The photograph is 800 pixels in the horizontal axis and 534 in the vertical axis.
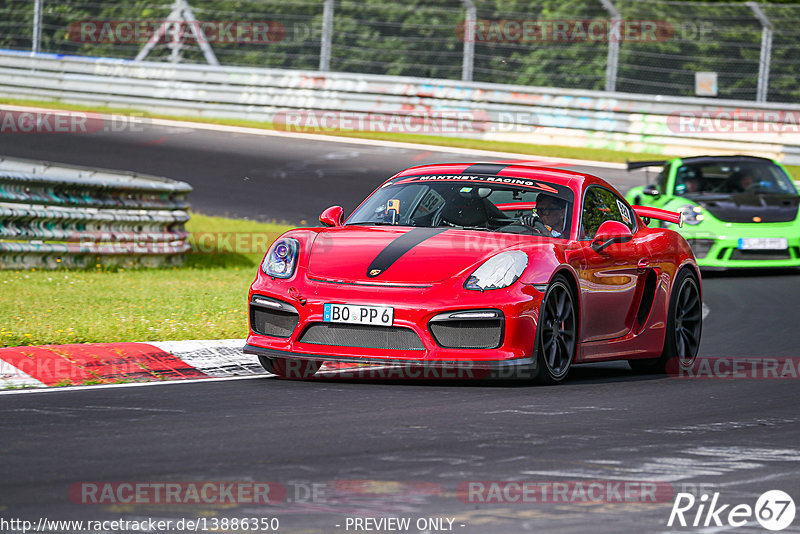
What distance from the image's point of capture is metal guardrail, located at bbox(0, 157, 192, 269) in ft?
40.5

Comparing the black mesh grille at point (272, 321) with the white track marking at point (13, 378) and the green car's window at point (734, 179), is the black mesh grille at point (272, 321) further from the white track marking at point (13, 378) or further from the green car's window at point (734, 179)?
the green car's window at point (734, 179)

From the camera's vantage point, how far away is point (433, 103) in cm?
2323

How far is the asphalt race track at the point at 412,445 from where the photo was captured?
443 centimetres

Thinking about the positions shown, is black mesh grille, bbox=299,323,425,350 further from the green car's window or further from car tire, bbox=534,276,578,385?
the green car's window

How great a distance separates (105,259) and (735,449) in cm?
874

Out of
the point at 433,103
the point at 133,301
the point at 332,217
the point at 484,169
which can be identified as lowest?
the point at 133,301

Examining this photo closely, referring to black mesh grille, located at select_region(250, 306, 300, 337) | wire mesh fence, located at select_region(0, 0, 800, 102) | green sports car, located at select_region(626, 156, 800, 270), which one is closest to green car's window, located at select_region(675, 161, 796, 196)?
green sports car, located at select_region(626, 156, 800, 270)

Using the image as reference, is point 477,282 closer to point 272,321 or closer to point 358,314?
point 358,314

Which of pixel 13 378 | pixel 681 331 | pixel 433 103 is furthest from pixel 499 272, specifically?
pixel 433 103

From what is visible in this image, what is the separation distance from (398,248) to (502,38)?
15303mm

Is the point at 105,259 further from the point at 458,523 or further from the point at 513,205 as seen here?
the point at 458,523

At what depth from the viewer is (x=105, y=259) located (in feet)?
43.4

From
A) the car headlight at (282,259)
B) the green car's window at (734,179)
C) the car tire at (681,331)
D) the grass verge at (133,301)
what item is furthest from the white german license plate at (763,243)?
the car headlight at (282,259)

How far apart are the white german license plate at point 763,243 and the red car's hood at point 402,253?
763 cm
